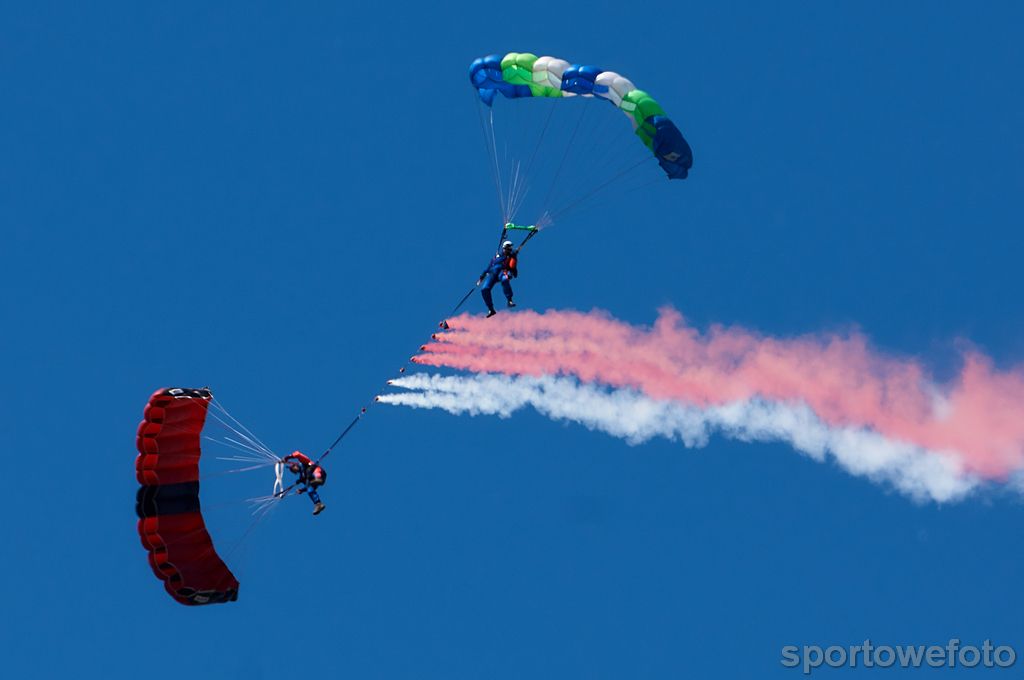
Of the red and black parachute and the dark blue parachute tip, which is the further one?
the dark blue parachute tip

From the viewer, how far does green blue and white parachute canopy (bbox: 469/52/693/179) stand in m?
28.9

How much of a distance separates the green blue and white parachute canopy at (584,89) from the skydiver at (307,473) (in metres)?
7.44

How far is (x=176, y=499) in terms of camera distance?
2714 centimetres

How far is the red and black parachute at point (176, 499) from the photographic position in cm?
2667

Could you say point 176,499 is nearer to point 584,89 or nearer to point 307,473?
point 307,473

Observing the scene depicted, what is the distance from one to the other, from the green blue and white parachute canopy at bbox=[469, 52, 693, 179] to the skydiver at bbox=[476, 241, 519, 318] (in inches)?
111

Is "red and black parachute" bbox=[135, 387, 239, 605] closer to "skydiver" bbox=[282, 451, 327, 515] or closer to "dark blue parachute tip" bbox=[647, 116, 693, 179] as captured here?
"skydiver" bbox=[282, 451, 327, 515]

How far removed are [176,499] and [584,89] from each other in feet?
31.2

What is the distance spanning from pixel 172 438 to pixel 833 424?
12135mm

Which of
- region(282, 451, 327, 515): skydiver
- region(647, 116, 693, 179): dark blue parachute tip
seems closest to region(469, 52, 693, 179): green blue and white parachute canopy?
region(647, 116, 693, 179): dark blue parachute tip

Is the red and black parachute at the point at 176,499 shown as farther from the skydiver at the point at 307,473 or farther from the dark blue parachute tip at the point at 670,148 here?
the dark blue parachute tip at the point at 670,148

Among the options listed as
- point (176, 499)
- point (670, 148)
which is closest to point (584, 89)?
point (670, 148)

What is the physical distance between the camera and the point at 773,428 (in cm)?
3241

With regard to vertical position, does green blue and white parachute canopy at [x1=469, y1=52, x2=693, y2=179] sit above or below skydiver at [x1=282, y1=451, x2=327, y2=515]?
above
